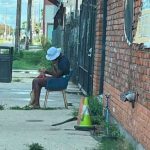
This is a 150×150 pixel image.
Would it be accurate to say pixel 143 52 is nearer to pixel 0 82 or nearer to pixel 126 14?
pixel 126 14

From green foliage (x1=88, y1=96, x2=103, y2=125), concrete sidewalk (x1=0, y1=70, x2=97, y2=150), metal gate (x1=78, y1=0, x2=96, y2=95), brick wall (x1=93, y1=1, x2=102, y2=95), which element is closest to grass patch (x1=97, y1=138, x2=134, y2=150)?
concrete sidewalk (x1=0, y1=70, x2=97, y2=150)

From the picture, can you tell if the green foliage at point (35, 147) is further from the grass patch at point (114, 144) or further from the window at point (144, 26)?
the window at point (144, 26)

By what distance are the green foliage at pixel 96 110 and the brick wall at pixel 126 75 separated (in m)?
0.45

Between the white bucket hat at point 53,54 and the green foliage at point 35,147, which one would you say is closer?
the green foliage at point 35,147

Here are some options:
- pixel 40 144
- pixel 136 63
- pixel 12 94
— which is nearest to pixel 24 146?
pixel 40 144

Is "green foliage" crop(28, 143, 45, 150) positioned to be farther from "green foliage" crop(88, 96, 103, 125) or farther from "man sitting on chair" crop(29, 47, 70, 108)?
"man sitting on chair" crop(29, 47, 70, 108)

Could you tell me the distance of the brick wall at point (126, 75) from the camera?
729 cm

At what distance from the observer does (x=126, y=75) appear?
8.60 meters

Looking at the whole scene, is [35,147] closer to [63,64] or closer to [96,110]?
[96,110]

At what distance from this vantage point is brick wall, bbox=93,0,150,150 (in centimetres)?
729

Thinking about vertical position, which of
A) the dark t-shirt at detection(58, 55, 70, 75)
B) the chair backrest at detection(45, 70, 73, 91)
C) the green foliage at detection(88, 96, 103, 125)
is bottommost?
the green foliage at detection(88, 96, 103, 125)

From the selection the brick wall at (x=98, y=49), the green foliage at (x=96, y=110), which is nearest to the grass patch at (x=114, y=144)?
the green foliage at (x=96, y=110)

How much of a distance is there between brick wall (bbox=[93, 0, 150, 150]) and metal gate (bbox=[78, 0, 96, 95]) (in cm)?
393

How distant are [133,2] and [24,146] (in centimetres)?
238
